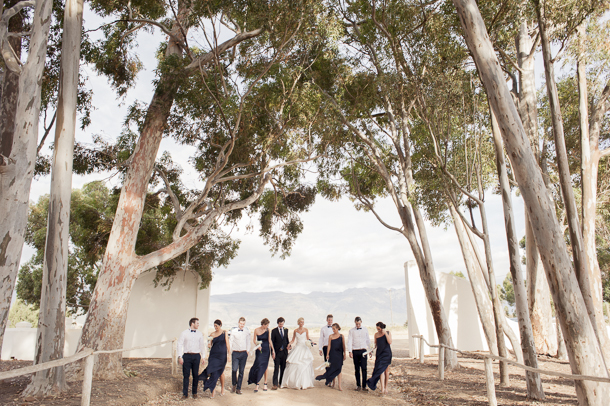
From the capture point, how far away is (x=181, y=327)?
15.2 meters

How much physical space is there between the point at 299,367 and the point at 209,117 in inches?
287

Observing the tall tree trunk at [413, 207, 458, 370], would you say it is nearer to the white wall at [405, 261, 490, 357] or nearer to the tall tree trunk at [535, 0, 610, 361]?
the white wall at [405, 261, 490, 357]

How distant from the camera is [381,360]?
28.0 ft

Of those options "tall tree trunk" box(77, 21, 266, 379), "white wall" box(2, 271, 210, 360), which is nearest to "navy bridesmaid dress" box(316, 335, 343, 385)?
"tall tree trunk" box(77, 21, 266, 379)

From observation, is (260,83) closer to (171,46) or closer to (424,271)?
(171,46)

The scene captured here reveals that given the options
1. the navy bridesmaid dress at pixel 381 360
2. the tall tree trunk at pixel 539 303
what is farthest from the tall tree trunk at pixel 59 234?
the tall tree trunk at pixel 539 303

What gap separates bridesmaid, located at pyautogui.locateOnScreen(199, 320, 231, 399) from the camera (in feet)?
26.3

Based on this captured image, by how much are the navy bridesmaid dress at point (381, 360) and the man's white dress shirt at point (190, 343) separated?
3489 mm

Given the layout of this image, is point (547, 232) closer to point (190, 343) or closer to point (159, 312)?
point (190, 343)

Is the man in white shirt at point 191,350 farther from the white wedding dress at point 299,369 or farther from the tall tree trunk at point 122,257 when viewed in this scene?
the tall tree trunk at point 122,257

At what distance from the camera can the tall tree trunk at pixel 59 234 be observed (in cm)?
737

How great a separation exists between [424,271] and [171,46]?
388 inches

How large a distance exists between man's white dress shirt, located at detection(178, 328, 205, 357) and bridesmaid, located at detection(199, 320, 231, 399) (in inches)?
17.1

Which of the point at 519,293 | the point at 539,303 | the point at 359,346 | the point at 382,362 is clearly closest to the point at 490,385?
the point at 519,293
